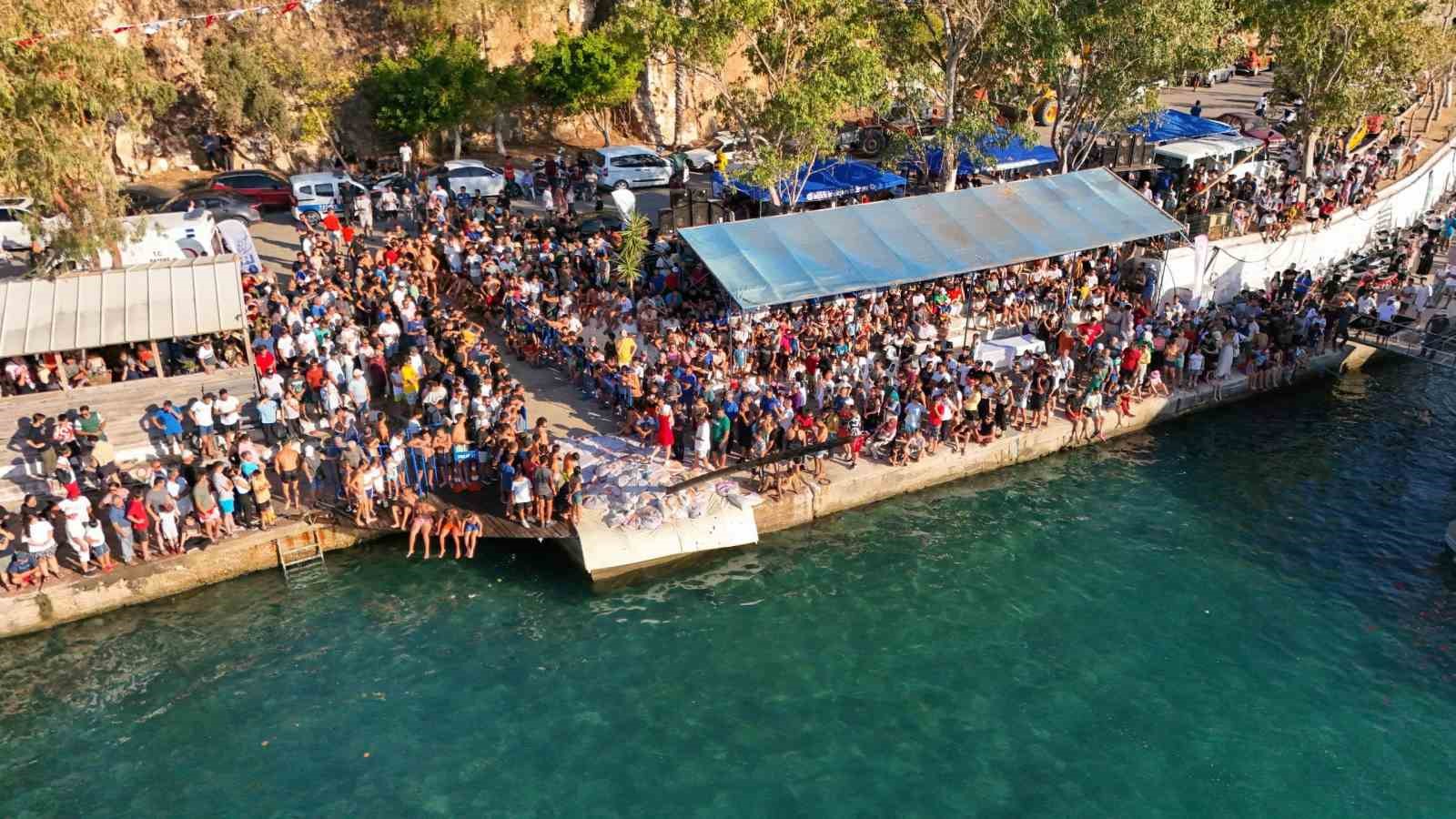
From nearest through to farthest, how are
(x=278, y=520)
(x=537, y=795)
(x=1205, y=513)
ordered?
(x=537, y=795) < (x=278, y=520) < (x=1205, y=513)

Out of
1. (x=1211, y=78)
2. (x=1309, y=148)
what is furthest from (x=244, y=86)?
(x=1211, y=78)

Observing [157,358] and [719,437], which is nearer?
[719,437]

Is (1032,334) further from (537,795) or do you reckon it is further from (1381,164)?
(1381,164)

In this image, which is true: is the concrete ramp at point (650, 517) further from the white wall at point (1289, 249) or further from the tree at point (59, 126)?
the white wall at point (1289, 249)

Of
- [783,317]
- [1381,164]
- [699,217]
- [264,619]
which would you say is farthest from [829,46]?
[1381,164]

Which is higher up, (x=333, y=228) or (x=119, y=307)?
(x=333, y=228)

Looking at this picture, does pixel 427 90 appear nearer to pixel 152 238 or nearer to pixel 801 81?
pixel 152 238

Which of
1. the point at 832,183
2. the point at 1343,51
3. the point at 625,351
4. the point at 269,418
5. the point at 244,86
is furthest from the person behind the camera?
the point at 244,86
